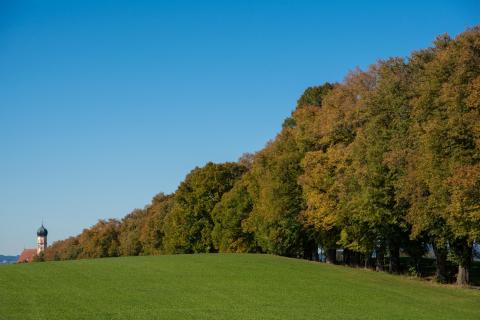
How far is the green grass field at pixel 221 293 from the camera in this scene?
31.2m

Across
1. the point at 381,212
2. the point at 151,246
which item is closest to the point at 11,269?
the point at 381,212

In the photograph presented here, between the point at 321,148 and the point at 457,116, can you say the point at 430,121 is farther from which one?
the point at 321,148

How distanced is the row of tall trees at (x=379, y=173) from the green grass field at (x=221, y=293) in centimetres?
465

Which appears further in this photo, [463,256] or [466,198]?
[463,256]

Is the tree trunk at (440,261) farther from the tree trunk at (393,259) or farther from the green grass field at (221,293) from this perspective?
the tree trunk at (393,259)

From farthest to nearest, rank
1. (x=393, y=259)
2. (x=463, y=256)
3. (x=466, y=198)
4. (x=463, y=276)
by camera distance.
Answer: (x=393, y=259), (x=463, y=276), (x=463, y=256), (x=466, y=198)

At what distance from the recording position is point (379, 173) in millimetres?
49906

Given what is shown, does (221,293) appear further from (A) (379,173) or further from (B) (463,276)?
(B) (463,276)

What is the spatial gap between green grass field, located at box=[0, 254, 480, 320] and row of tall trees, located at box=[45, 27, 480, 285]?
465 centimetres

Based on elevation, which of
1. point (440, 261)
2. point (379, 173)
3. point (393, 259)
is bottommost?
point (393, 259)

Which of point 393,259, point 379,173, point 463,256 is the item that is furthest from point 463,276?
point 393,259

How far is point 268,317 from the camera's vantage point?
29797 millimetres

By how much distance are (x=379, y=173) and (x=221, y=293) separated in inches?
717

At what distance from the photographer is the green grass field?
31161 millimetres
